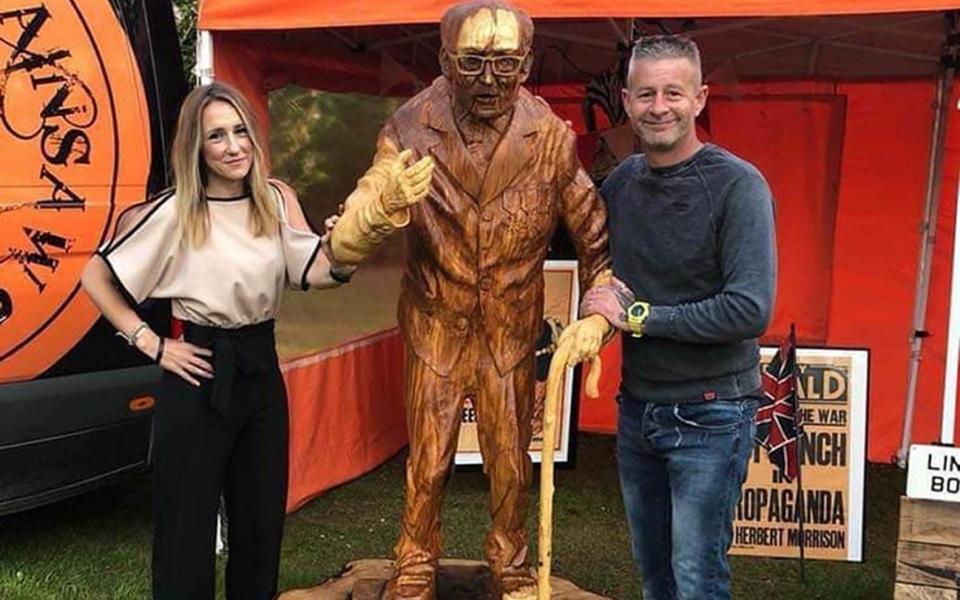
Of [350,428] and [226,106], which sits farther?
[350,428]

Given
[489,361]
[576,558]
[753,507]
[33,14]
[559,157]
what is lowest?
[576,558]

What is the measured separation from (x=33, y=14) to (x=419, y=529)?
2.10 meters

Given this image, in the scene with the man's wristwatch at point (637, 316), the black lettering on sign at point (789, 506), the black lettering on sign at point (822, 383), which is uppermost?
the man's wristwatch at point (637, 316)

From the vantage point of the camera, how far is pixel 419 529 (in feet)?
7.99

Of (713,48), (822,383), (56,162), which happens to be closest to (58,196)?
(56,162)

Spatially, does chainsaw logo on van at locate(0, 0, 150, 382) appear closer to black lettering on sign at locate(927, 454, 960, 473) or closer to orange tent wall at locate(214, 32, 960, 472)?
black lettering on sign at locate(927, 454, 960, 473)

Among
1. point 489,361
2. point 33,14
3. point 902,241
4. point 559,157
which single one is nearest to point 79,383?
point 33,14

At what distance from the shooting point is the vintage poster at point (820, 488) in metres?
3.98

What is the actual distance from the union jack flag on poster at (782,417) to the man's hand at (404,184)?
7.82 feet

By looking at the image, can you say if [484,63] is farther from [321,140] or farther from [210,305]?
[321,140]

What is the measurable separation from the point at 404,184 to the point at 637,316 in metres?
0.54

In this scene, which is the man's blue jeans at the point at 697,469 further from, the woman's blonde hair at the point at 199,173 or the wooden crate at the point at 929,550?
the wooden crate at the point at 929,550

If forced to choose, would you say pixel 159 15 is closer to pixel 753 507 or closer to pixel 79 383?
pixel 79 383

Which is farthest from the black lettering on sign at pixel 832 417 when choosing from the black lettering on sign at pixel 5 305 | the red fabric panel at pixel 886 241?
the black lettering on sign at pixel 5 305
